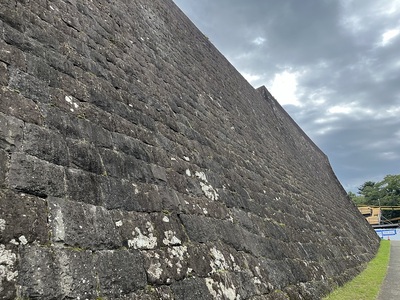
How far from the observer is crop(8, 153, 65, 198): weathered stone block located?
90.5 inches

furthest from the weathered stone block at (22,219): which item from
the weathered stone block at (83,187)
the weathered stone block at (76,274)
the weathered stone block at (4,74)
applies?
the weathered stone block at (4,74)

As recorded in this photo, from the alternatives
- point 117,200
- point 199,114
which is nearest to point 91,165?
point 117,200

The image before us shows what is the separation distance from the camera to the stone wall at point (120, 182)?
2.26 m

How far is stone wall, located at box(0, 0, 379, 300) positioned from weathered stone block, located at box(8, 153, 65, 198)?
0.03 feet

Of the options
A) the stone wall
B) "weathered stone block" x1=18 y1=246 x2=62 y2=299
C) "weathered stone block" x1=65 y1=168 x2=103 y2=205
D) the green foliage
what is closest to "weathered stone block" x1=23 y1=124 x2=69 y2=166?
the stone wall

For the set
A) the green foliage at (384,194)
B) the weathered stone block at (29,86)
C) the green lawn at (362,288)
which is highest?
the green foliage at (384,194)

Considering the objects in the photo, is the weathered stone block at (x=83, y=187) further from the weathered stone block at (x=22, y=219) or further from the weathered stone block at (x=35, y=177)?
the weathered stone block at (x=22, y=219)

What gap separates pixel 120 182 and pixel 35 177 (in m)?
0.92

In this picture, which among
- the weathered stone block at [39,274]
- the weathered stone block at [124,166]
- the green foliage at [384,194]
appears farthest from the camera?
the green foliage at [384,194]

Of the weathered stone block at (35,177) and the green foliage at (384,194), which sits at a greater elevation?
the green foliage at (384,194)

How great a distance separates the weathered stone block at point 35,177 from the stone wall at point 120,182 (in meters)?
0.01

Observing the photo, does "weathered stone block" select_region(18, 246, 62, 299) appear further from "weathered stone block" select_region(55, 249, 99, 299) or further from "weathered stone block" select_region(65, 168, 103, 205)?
"weathered stone block" select_region(65, 168, 103, 205)

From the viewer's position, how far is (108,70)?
4578 mm

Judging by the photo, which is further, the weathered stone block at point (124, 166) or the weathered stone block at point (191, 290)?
the weathered stone block at point (124, 166)
